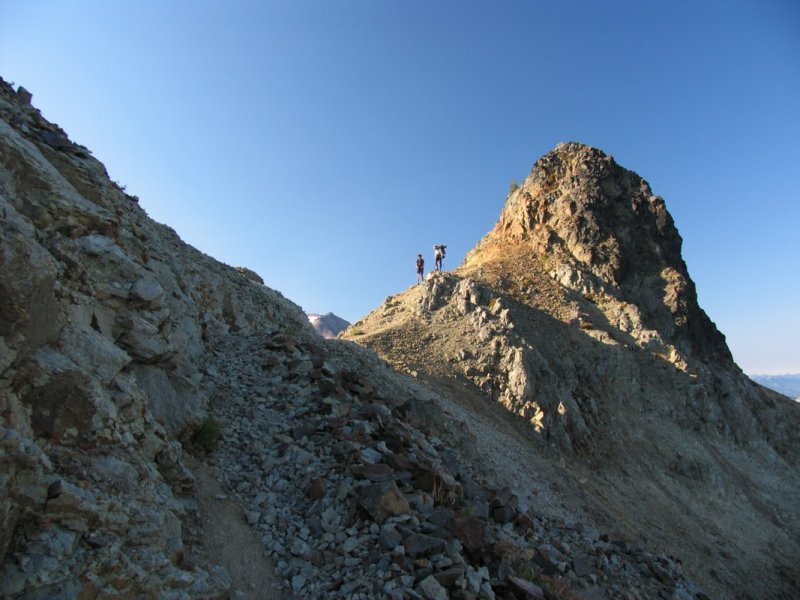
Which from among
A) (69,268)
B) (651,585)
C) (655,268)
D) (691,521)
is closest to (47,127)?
(69,268)

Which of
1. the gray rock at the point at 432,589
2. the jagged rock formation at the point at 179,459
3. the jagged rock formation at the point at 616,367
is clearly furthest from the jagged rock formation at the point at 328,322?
the gray rock at the point at 432,589

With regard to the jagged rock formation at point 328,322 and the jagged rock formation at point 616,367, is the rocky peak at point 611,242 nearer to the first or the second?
the jagged rock formation at point 616,367

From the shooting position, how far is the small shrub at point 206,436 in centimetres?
1024

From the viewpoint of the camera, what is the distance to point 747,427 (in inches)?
1479

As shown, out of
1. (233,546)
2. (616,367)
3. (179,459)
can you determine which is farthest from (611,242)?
(233,546)

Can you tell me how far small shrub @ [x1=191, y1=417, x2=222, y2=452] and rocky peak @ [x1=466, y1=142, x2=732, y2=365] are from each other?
34147 millimetres

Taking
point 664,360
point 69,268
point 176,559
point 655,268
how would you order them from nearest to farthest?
point 176,559, point 69,268, point 664,360, point 655,268

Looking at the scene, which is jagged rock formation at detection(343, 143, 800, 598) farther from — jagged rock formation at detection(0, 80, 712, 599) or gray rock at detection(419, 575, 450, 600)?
gray rock at detection(419, 575, 450, 600)

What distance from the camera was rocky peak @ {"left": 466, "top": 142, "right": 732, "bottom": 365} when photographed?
132 feet

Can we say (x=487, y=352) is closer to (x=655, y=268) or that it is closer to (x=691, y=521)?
(x=691, y=521)

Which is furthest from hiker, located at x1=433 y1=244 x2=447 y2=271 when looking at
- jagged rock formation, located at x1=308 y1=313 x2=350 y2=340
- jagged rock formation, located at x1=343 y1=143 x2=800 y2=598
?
jagged rock formation, located at x1=308 y1=313 x2=350 y2=340

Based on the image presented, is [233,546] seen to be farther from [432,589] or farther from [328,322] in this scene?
[328,322]

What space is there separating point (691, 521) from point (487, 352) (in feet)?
44.4

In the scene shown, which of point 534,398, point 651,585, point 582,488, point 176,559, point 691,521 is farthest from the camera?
point 534,398
